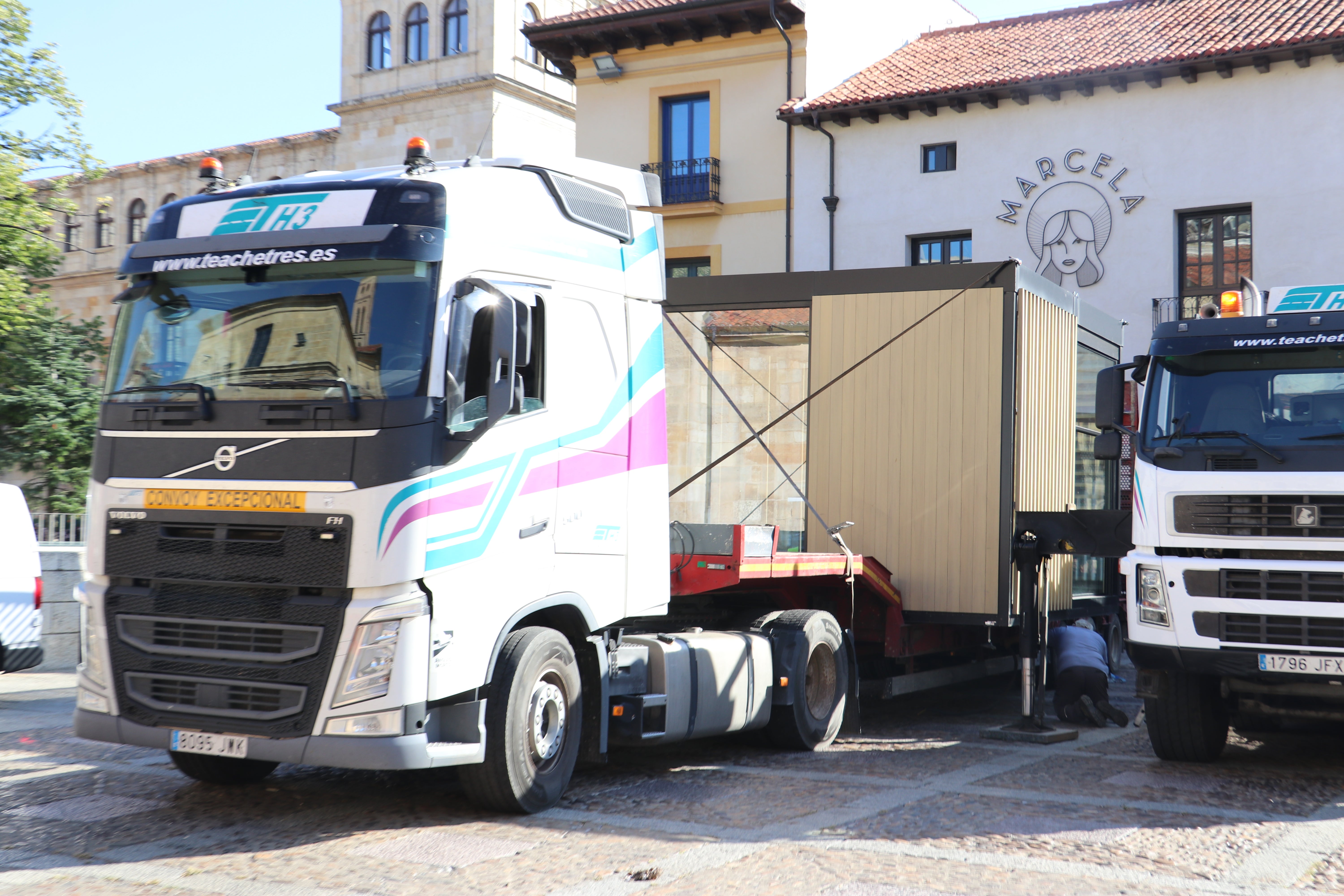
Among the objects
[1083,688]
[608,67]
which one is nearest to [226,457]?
[1083,688]

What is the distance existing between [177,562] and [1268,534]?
21.0ft

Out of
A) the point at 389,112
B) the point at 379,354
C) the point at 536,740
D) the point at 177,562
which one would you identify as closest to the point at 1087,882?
the point at 536,740

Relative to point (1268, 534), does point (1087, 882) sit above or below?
below

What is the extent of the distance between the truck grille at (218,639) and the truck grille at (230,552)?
0.68 ft

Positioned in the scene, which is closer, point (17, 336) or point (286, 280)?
point (286, 280)

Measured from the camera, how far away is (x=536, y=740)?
702 centimetres

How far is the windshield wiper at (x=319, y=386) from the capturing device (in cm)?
616

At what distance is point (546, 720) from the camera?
281 inches

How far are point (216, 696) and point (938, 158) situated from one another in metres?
20.8

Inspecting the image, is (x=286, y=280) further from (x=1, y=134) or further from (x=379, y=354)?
(x=1, y=134)

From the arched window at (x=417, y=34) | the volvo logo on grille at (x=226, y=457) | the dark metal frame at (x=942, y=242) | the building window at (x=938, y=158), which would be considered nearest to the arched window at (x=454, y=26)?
the arched window at (x=417, y=34)

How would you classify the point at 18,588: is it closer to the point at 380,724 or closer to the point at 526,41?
the point at 380,724

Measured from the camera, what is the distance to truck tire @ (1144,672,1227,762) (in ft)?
29.0

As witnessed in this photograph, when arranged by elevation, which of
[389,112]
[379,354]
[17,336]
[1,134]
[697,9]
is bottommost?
[379,354]
